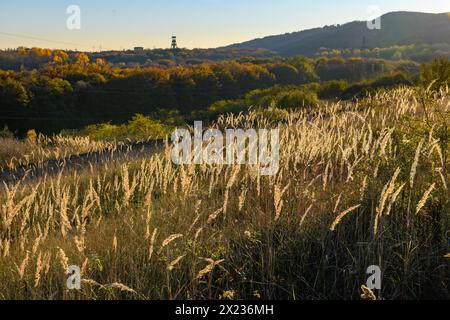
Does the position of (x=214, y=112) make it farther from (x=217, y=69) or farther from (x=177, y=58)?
(x=177, y=58)

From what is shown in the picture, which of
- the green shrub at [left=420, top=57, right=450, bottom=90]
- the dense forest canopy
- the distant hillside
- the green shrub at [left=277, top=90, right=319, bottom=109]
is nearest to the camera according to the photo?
the green shrub at [left=420, top=57, right=450, bottom=90]

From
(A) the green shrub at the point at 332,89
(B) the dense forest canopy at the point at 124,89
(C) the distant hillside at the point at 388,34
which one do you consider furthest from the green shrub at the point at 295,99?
(C) the distant hillside at the point at 388,34

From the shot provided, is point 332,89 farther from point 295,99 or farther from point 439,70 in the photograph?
point 439,70

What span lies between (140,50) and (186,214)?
13997 centimetres

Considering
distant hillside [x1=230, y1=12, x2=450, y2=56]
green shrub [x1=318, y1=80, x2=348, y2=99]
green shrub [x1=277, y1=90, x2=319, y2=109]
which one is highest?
distant hillside [x1=230, y1=12, x2=450, y2=56]

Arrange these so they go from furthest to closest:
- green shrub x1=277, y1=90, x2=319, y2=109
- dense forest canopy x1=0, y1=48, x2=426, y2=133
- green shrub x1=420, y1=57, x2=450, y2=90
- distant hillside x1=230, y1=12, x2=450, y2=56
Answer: distant hillside x1=230, y1=12, x2=450, y2=56 < dense forest canopy x1=0, y1=48, x2=426, y2=133 < green shrub x1=277, y1=90, x2=319, y2=109 < green shrub x1=420, y1=57, x2=450, y2=90

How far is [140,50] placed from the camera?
138 m

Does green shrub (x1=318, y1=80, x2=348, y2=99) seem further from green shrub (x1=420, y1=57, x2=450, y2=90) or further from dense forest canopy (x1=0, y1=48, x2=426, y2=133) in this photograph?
green shrub (x1=420, y1=57, x2=450, y2=90)

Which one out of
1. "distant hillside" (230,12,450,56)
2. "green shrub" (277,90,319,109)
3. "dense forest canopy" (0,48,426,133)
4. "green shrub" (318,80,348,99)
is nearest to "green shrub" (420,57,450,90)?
"green shrub" (277,90,319,109)

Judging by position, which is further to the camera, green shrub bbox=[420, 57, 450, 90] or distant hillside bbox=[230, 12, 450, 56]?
distant hillside bbox=[230, 12, 450, 56]

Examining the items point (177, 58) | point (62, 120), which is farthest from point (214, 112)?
point (177, 58)

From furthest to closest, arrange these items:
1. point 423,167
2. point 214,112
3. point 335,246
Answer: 1. point 214,112
2. point 423,167
3. point 335,246

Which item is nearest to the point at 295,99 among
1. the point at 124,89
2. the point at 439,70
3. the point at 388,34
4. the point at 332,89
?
the point at 332,89

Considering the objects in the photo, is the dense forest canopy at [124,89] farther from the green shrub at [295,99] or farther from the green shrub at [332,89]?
the green shrub at [295,99]
